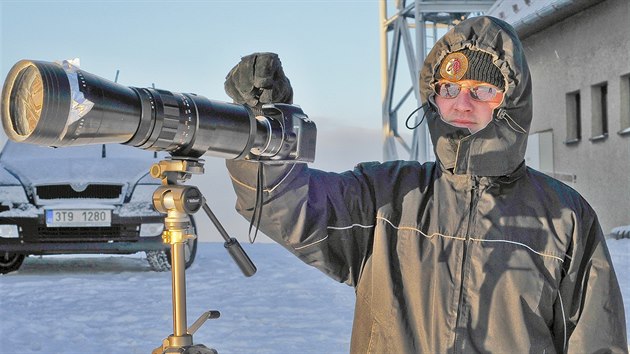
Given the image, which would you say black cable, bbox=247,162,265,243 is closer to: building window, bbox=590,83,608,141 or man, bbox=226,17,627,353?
man, bbox=226,17,627,353

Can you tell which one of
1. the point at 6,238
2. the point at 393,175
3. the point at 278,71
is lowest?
the point at 6,238

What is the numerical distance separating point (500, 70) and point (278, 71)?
29.4 inches

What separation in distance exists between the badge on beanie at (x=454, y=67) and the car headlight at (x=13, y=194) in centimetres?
685

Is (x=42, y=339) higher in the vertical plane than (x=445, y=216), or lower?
lower

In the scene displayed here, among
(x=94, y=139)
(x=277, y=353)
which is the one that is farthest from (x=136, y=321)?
(x=94, y=139)

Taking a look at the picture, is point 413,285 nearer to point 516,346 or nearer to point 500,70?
point 516,346

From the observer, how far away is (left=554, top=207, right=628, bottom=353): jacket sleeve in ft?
8.43

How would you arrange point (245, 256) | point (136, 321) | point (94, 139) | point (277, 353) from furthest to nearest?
point (136, 321), point (277, 353), point (245, 256), point (94, 139)

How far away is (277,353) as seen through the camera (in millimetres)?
5422

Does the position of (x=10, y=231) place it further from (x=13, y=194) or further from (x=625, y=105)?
(x=625, y=105)

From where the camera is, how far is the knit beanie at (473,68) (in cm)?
258

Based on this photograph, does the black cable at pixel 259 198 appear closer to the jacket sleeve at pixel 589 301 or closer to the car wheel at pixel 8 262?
the jacket sleeve at pixel 589 301

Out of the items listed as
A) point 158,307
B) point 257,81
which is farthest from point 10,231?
point 257,81

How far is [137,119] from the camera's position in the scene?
185 cm
